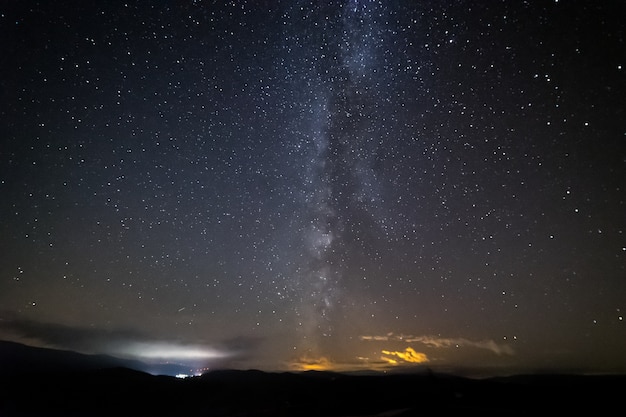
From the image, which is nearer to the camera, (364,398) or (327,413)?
(327,413)

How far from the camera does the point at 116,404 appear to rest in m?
52.3

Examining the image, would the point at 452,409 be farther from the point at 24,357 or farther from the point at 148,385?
the point at 24,357

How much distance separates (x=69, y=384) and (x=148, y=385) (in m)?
12.2

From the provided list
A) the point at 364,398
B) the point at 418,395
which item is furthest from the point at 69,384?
the point at 418,395

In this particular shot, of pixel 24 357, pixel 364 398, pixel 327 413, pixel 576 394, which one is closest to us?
pixel 327 413

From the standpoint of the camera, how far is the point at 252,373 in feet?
272

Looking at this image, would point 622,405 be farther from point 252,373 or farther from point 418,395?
point 252,373

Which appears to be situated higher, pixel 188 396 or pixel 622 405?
pixel 188 396

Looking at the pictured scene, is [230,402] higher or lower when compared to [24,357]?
lower

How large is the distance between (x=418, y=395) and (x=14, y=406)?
184 ft

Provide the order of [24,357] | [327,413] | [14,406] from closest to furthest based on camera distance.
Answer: [327,413]
[14,406]
[24,357]

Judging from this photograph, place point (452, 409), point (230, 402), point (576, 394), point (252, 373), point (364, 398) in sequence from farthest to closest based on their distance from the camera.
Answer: point (252, 373), point (230, 402), point (576, 394), point (364, 398), point (452, 409)

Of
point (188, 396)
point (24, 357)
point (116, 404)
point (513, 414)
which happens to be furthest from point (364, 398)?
point (24, 357)

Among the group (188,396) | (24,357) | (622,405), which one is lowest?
(622,405)
